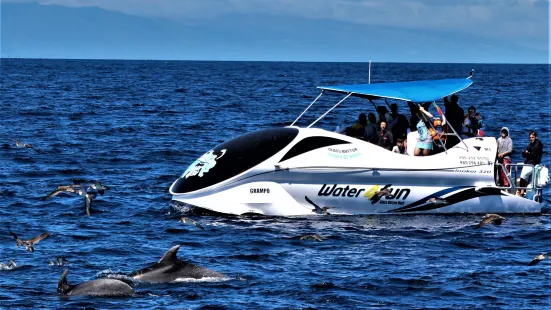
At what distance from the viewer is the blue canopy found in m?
27.0

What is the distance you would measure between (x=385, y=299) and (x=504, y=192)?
974 cm

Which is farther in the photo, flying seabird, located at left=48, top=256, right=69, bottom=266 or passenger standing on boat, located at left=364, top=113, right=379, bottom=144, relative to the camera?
passenger standing on boat, located at left=364, top=113, right=379, bottom=144

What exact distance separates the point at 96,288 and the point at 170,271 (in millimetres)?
1641

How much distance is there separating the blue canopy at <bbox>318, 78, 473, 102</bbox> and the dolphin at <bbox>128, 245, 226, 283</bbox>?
30.3 ft

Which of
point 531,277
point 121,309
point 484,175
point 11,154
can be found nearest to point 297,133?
point 484,175

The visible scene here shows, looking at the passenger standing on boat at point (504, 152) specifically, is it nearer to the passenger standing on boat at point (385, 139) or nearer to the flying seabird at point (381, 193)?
the passenger standing on boat at point (385, 139)

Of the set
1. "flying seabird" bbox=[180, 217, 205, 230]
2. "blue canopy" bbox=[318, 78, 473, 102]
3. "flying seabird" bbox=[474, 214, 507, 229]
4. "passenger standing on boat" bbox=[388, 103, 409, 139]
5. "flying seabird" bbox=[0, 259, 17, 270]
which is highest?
"blue canopy" bbox=[318, 78, 473, 102]

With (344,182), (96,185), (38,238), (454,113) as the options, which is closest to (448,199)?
(344,182)

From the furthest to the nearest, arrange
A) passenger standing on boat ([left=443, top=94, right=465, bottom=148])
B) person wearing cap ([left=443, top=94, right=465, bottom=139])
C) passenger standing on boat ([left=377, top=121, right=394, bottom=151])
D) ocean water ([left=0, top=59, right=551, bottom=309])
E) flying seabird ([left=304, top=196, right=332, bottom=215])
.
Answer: person wearing cap ([left=443, top=94, right=465, bottom=139]) < passenger standing on boat ([left=443, top=94, right=465, bottom=148]) < passenger standing on boat ([left=377, top=121, right=394, bottom=151]) < flying seabird ([left=304, top=196, right=332, bottom=215]) < ocean water ([left=0, top=59, right=551, bottom=309])

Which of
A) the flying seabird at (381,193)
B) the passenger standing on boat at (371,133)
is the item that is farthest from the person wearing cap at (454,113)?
the flying seabird at (381,193)

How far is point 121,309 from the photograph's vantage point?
681 inches

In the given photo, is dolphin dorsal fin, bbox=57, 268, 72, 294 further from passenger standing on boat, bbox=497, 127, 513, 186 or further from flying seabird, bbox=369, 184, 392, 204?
passenger standing on boat, bbox=497, 127, 513, 186

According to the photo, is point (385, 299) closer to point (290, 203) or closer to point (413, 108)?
point (290, 203)

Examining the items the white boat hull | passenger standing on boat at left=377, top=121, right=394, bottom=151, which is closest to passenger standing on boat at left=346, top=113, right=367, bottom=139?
passenger standing on boat at left=377, top=121, right=394, bottom=151
